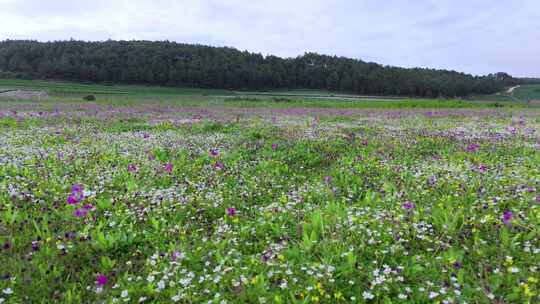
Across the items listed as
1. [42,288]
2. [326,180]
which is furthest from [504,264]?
[42,288]

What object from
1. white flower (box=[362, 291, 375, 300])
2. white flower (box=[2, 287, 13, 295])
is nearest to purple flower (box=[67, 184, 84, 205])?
white flower (box=[2, 287, 13, 295])

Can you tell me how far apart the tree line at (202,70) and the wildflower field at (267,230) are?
112 metres

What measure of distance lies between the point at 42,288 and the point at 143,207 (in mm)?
2185

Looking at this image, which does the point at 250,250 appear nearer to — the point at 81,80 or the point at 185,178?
the point at 185,178

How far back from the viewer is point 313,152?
1023 cm

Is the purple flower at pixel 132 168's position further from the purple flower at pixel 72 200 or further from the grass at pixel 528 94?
the grass at pixel 528 94

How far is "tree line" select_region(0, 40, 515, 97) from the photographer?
11125cm

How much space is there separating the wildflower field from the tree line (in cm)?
11159

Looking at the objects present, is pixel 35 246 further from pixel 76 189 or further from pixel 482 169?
pixel 482 169

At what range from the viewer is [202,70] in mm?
116750

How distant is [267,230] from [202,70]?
11784cm

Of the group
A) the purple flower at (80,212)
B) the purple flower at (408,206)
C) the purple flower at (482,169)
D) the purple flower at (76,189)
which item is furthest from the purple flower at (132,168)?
the purple flower at (482,169)

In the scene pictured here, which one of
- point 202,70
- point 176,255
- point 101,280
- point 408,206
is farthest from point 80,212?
point 202,70

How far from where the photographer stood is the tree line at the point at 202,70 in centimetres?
11125
